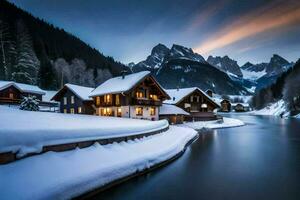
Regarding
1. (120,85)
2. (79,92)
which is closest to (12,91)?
(79,92)

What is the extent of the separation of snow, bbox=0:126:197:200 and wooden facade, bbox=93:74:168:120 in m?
24.2

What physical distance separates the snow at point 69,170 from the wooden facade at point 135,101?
24154 mm

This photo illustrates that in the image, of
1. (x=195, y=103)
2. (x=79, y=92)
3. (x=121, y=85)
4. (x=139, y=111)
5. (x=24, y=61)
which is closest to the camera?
(x=121, y=85)

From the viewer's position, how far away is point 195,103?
61.2m

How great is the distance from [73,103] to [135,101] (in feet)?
55.8

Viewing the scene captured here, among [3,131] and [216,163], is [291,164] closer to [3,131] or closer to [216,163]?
[216,163]

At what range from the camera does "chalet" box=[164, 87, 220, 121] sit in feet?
193

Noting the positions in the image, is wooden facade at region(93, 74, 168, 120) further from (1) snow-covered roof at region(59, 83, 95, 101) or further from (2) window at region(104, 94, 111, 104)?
(1) snow-covered roof at region(59, 83, 95, 101)

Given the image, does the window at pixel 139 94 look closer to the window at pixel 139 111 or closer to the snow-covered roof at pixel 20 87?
the window at pixel 139 111

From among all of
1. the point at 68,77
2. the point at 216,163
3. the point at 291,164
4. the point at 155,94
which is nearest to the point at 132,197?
the point at 216,163

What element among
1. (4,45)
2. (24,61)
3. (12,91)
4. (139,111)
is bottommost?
(139,111)

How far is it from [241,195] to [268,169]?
617cm

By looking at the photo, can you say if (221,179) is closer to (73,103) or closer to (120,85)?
(120,85)

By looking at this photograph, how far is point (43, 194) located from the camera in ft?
28.8
